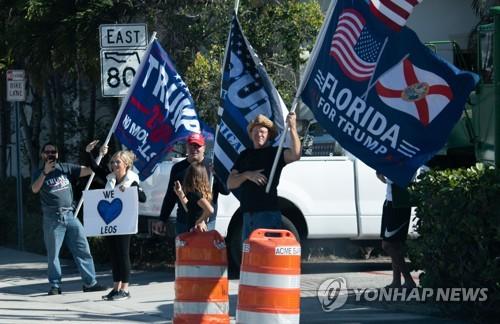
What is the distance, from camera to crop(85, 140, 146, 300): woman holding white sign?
12.1 meters

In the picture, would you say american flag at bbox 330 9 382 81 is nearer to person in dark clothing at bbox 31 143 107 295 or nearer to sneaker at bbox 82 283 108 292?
person in dark clothing at bbox 31 143 107 295

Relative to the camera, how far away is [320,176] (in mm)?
13422

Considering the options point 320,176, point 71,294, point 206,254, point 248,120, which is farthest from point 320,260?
point 206,254

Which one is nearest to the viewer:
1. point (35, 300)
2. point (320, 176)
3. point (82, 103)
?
point (35, 300)

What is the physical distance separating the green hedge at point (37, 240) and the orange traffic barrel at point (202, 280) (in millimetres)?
5028

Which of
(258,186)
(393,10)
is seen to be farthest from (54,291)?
(393,10)

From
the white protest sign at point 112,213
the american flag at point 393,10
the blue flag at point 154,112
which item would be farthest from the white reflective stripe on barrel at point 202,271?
the white protest sign at point 112,213

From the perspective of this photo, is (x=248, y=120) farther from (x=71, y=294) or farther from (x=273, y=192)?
(x=71, y=294)

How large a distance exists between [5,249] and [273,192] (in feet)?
33.7

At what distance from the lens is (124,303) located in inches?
466

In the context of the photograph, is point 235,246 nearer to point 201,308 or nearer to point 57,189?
point 57,189

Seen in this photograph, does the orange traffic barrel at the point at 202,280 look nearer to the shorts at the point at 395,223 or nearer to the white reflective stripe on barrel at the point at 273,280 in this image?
the white reflective stripe on barrel at the point at 273,280

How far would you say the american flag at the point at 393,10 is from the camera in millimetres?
8938

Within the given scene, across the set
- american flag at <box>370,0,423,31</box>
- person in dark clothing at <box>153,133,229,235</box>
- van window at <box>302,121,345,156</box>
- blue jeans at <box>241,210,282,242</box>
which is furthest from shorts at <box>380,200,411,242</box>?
american flag at <box>370,0,423,31</box>
